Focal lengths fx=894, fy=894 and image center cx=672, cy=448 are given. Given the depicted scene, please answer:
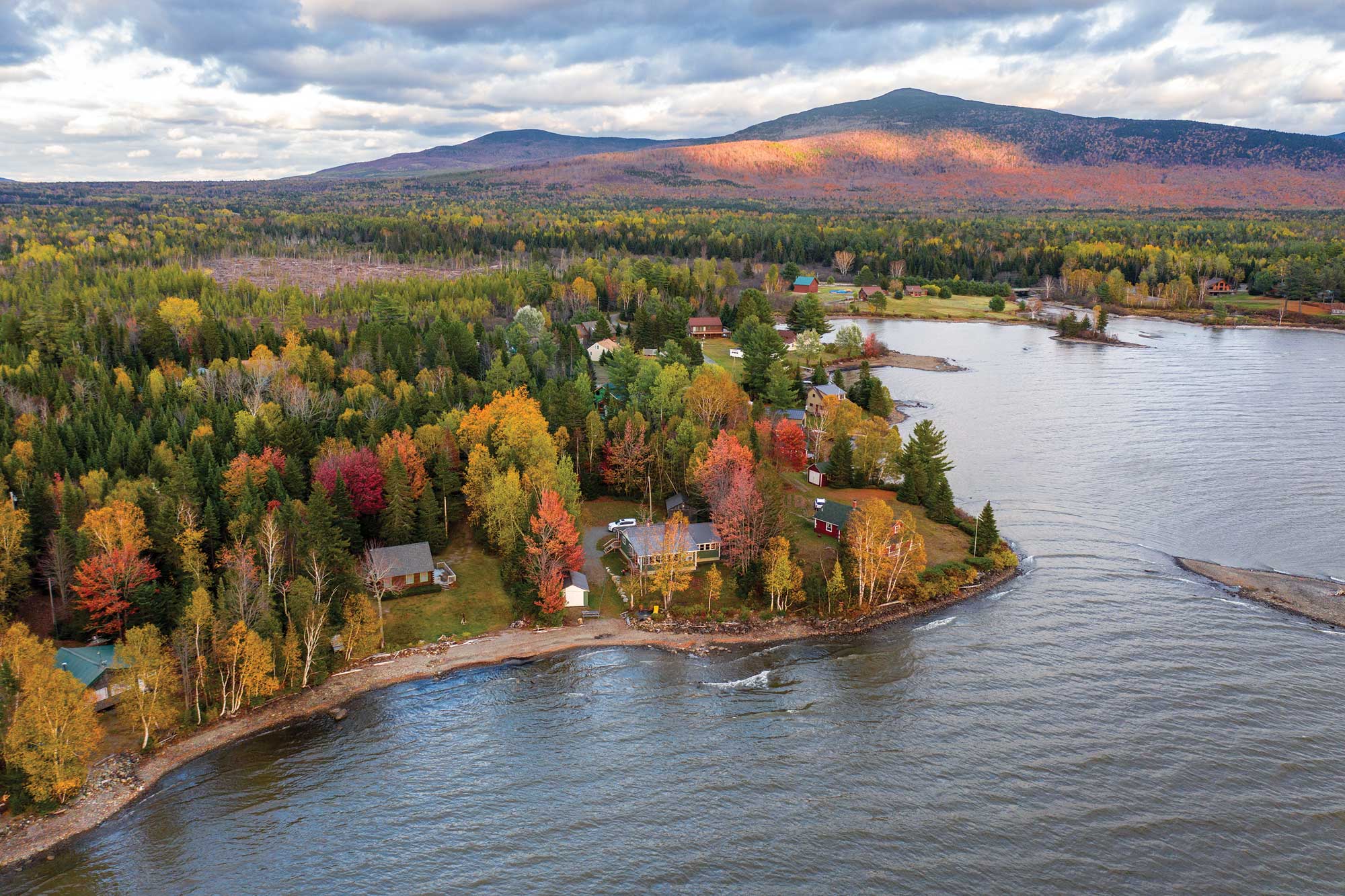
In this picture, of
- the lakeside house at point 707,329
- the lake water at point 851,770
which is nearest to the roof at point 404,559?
the lake water at point 851,770

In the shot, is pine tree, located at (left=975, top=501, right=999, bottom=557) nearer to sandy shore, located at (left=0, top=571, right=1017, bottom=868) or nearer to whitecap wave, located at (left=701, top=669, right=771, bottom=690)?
sandy shore, located at (left=0, top=571, right=1017, bottom=868)

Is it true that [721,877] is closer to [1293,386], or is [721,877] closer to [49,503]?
[49,503]

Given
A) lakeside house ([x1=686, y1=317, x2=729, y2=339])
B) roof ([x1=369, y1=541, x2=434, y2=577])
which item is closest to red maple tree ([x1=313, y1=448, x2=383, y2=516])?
roof ([x1=369, y1=541, x2=434, y2=577])

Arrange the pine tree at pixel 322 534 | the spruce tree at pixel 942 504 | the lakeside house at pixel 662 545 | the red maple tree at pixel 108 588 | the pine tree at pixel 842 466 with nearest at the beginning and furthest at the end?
the red maple tree at pixel 108 588 < the pine tree at pixel 322 534 < the lakeside house at pixel 662 545 < the spruce tree at pixel 942 504 < the pine tree at pixel 842 466

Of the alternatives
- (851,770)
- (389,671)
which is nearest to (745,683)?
(851,770)

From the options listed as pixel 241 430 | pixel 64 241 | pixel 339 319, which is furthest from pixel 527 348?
pixel 64 241

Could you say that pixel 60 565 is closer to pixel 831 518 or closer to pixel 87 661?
pixel 87 661

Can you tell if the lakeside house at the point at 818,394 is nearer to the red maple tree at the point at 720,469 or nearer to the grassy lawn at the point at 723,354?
the grassy lawn at the point at 723,354
